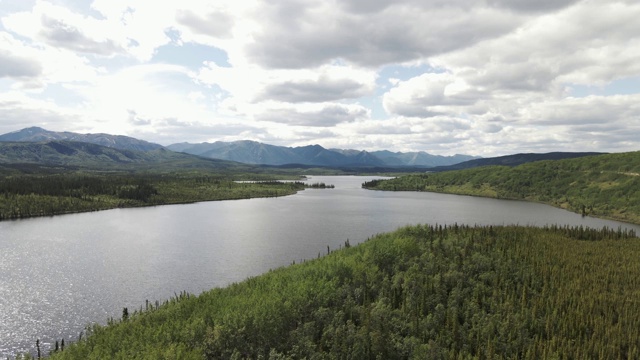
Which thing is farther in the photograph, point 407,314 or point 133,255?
point 133,255

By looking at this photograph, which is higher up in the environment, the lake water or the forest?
the forest

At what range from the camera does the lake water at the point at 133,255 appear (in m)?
66.6

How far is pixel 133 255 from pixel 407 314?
90481 mm

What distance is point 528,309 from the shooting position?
4959 centimetres

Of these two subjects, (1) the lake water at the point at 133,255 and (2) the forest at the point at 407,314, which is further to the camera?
(1) the lake water at the point at 133,255

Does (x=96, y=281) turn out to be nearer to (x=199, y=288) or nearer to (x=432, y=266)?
(x=199, y=288)

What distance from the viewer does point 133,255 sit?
10931 centimetres

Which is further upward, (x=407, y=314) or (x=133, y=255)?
(x=407, y=314)

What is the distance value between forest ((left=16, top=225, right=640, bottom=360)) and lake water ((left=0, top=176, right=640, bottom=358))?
17496 millimetres

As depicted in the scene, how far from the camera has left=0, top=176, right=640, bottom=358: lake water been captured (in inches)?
2623

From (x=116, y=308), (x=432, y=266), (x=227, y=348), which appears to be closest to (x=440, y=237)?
(x=432, y=266)

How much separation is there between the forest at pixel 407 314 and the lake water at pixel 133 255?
1750 centimetres

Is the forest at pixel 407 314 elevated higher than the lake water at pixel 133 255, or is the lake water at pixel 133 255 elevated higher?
the forest at pixel 407 314

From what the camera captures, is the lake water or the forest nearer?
the forest
